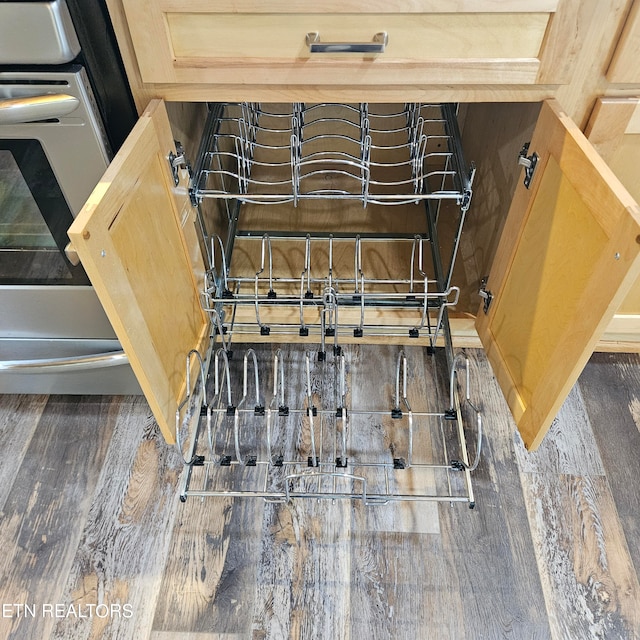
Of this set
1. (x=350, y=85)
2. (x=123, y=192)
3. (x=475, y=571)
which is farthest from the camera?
(x=475, y=571)

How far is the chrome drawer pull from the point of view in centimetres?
81

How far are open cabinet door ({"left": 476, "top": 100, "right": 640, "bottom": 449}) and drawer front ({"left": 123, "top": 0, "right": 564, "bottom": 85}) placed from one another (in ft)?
0.41

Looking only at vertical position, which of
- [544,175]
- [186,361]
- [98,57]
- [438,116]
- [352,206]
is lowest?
[186,361]

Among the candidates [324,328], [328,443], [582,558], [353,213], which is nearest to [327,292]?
[324,328]

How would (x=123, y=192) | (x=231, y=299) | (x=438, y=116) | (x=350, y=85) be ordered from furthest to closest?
(x=438, y=116) < (x=231, y=299) < (x=350, y=85) < (x=123, y=192)

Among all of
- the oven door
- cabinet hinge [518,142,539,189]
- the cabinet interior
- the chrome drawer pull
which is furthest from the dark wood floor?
the chrome drawer pull

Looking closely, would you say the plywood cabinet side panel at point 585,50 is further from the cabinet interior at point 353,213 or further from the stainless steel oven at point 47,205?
the stainless steel oven at point 47,205

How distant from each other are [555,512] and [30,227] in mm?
1147

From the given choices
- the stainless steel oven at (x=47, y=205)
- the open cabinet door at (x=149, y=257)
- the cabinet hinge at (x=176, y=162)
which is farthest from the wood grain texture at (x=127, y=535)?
the cabinet hinge at (x=176, y=162)

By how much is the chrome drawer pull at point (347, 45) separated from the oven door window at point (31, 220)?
0.45 m

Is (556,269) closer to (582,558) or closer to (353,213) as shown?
(582,558)

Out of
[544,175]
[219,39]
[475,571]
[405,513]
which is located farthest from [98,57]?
[475,571]

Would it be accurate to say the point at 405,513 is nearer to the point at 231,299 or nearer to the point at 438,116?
the point at 231,299

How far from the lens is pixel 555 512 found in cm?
114
